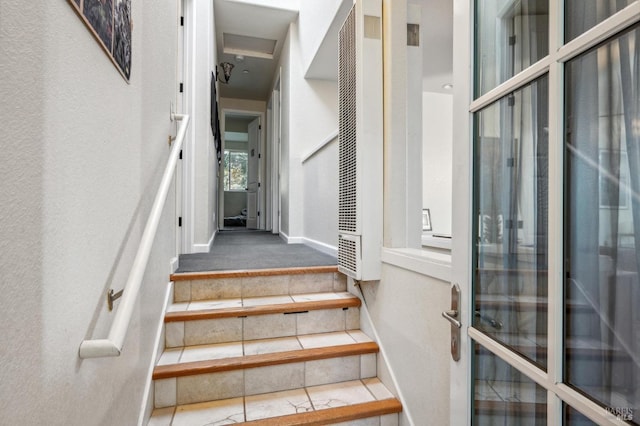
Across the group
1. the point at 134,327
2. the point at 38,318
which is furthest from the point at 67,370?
the point at 134,327

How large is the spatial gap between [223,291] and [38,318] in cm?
153

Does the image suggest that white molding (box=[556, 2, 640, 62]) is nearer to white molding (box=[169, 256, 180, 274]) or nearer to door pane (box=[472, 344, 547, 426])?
door pane (box=[472, 344, 547, 426])

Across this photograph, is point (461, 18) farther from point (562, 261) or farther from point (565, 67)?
point (562, 261)

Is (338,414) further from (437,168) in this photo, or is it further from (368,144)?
(437,168)

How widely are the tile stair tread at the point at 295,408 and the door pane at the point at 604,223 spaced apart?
1.12 m

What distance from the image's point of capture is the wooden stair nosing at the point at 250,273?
203cm

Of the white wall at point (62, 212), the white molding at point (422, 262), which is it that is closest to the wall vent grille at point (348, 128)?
the white molding at point (422, 262)

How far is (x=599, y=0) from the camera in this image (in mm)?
557

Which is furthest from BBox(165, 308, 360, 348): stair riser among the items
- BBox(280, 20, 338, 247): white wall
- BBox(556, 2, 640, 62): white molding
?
BBox(280, 20, 338, 247): white wall

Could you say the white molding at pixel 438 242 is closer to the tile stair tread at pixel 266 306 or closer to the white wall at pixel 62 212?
the tile stair tread at pixel 266 306

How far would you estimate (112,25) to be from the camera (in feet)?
3.01

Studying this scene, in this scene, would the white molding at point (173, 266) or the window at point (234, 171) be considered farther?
the window at point (234, 171)

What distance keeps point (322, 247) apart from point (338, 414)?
6.38ft

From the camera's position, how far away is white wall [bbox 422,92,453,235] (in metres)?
4.48
